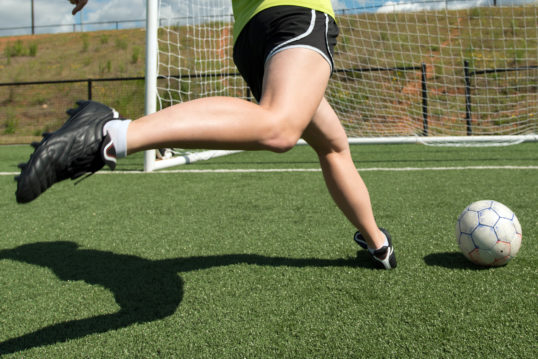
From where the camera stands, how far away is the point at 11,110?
19.4 metres

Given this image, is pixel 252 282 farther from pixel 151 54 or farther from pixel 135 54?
pixel 135 54

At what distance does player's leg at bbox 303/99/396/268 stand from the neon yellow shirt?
44cm

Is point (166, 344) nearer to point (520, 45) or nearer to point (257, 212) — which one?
point (257, 212)

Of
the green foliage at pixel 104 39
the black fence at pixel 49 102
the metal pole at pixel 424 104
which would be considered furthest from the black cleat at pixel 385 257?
the green foliage at pixel 104 39

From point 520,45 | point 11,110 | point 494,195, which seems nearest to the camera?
point 494,195

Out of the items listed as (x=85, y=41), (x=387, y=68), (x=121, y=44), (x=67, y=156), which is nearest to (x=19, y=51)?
(x=85, y=41)

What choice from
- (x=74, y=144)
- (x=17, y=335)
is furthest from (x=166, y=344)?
(x=74, y=144)

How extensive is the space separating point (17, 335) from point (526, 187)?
152 inches

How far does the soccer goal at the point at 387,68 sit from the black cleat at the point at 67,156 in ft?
12.8

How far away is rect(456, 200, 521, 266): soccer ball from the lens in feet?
6.47

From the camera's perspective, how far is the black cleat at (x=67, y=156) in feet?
3.65

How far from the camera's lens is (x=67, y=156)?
3.69 feet

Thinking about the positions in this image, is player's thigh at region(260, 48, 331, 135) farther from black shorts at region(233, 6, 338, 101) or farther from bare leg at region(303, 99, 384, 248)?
bare leg at region(303, 99, 384, 248)

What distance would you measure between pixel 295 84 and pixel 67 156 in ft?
2.12
